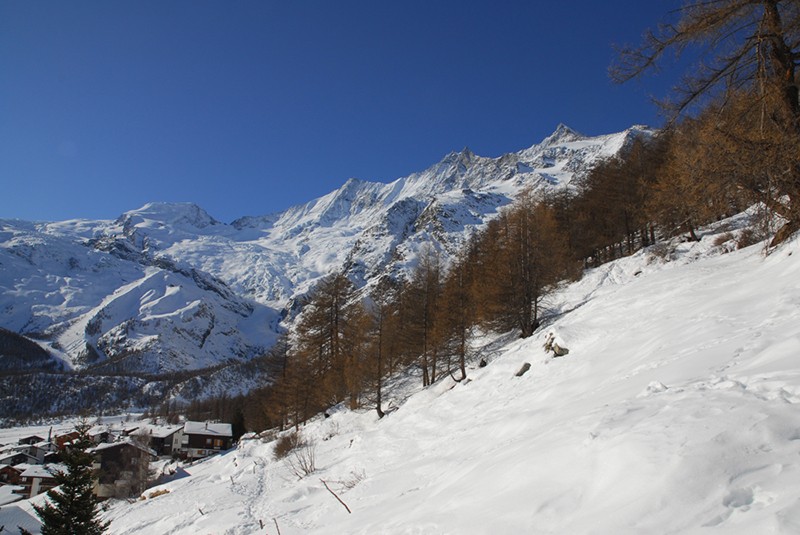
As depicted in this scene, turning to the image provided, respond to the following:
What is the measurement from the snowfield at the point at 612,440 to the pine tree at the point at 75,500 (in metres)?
2.37

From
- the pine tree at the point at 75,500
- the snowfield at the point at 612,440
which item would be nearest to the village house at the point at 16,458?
the pine tree at the point at 75,500

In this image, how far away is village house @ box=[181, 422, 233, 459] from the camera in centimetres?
7700

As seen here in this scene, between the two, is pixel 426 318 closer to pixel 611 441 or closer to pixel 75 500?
pixel 75 500

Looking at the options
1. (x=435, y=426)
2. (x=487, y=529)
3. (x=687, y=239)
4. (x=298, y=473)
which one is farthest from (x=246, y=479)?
(x=687, y=239)

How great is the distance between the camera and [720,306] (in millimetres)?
9805

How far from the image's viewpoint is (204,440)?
3078 inches

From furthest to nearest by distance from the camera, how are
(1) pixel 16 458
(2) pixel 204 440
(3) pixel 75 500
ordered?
(2) pixel 204 440
(1) pixel 16 458
(3) pixel 75 500

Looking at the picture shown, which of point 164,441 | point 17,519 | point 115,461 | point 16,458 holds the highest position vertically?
point 16,458

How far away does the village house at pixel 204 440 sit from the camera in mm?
77000

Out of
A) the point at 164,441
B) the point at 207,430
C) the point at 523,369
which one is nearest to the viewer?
the point at 523,369

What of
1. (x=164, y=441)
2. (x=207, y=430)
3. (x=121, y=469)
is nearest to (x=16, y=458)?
(x=164, y=441)

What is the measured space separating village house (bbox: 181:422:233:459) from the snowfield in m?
67.6

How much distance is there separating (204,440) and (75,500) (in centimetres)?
6907

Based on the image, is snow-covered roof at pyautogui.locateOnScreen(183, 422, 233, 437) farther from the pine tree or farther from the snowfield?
the snowfield
